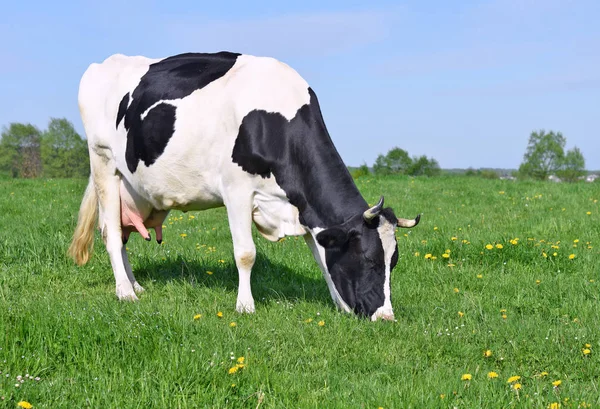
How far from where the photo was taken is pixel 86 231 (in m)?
7.86

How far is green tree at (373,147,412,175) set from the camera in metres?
111

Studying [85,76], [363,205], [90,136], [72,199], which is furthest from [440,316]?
[72,199]

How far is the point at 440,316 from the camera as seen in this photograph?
596 centimetres

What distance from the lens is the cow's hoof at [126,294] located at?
22.5 ft

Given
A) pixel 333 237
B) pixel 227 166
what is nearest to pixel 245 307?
pixel 333 237

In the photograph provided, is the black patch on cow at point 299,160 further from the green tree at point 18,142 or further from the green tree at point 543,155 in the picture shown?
the green tree at point 543,155

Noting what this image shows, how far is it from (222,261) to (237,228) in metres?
2.13

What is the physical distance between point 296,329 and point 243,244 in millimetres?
1207

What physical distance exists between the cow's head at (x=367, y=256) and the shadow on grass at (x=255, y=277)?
0.74 metres

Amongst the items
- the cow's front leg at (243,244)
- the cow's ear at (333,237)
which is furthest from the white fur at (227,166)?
the cow's ear at (333,237)

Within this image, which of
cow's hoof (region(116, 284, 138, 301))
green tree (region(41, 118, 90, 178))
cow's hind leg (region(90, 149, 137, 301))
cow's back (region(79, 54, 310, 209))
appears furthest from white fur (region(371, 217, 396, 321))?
green tree (region(41, 118, 90, 178))

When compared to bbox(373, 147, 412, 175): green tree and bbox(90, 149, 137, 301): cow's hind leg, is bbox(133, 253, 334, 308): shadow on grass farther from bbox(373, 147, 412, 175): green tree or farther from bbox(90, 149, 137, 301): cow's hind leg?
bbox(373, 147, 412, 175): green tree

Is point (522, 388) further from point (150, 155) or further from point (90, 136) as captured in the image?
point (90, 136)

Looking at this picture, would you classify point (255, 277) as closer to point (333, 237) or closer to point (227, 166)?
point (227, 166)
